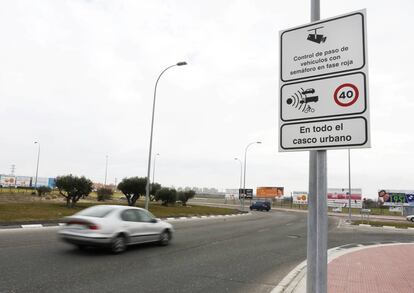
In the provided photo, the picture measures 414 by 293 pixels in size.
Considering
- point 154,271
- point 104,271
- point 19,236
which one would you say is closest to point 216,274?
point 154,271

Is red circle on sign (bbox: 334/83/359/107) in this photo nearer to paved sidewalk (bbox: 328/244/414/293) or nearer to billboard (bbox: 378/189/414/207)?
paved sidewalk (bbox: 328/244/414/293)

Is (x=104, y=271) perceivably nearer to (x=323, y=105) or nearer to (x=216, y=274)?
(x=216, y=274)

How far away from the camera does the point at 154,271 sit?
27.3 feet

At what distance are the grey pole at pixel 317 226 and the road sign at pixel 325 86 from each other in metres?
0.18

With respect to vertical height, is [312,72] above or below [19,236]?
above

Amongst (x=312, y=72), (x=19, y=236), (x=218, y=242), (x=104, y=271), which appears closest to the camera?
(x=312, y=72)

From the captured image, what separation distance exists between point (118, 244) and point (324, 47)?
30.7 feet

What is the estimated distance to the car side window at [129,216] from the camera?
1122 cm

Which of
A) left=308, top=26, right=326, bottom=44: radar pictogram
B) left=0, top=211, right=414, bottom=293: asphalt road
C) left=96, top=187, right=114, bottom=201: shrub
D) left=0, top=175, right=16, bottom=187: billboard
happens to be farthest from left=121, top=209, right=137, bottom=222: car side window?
left=0, top=175, right=16, bottom=187: billboard

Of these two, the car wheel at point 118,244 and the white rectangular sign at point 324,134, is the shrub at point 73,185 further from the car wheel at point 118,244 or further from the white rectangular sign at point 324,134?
the white rectangular sign at point 324,134

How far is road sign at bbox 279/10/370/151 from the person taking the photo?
261 cm

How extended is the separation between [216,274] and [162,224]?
195 inches

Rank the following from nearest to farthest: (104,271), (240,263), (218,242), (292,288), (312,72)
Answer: (312,72), (292,288), (104,271), (240,263), (218,242)

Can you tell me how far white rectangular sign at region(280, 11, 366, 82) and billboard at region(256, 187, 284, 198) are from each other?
93.8 m
